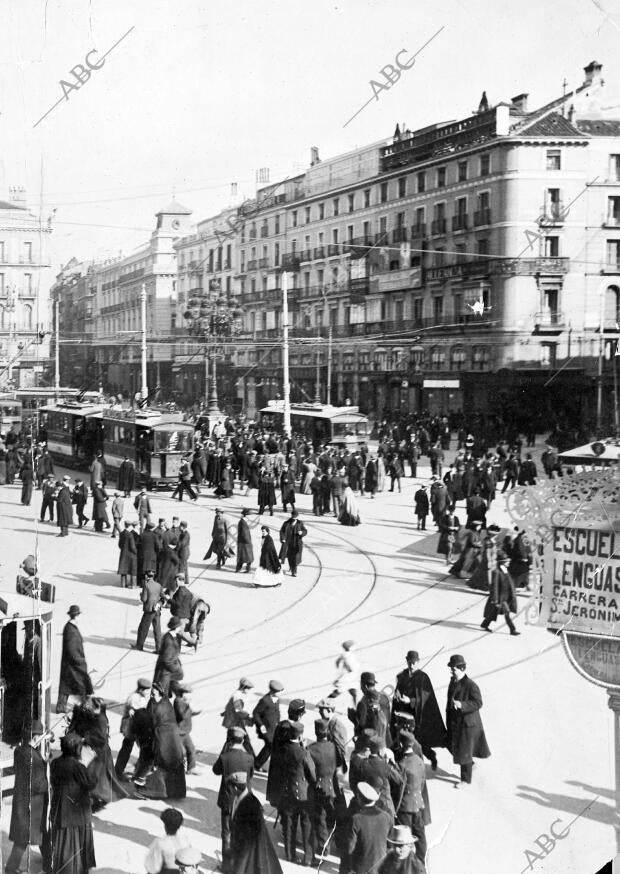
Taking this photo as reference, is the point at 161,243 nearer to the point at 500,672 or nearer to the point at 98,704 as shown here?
the point at 98,704

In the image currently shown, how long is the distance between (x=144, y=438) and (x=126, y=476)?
81 cm

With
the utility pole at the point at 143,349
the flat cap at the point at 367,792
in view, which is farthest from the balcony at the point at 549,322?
the flat cap at the point at 367,792

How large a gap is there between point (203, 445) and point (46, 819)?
8.08 feet

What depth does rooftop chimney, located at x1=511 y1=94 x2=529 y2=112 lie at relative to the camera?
536cm

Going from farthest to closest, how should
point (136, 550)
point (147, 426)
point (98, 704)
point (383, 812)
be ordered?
point (136, 550) → point (147, 426) → point (98, 704) → point (383, 812)

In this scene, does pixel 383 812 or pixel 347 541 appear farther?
pixel 347 541

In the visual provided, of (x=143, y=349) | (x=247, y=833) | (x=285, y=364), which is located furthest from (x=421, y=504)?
(x=247, y=833)

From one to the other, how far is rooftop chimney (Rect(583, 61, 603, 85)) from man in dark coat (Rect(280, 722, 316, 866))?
4368 mm

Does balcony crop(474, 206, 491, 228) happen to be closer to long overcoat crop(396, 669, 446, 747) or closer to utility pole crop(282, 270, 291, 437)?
utility pole crop(282, 270, 291, 437)

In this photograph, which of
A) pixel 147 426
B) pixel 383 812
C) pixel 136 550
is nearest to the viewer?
pixel 383 812

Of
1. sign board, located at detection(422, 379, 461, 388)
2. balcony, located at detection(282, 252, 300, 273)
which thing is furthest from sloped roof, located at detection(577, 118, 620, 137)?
balcony, located at detection(282, 252, 300, 273)

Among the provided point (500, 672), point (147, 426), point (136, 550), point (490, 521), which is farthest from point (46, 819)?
point (490, 521)

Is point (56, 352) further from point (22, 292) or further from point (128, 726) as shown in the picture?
point (128, 726)

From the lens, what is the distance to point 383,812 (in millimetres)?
4602
